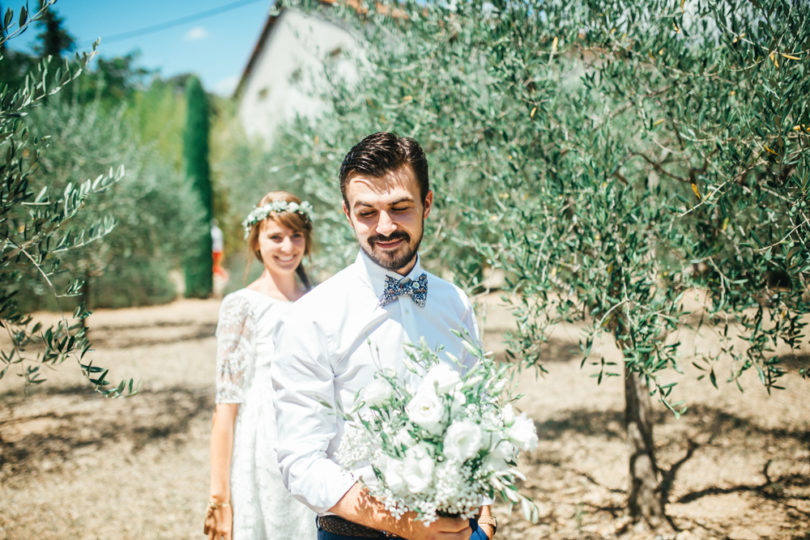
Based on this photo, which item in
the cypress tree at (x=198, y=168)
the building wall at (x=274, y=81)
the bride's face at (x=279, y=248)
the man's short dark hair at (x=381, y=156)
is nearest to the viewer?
the man's short dark hair at (x=381, y=156)

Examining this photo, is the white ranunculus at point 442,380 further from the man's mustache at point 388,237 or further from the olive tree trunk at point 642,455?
the olive tree trunk at point 642,455

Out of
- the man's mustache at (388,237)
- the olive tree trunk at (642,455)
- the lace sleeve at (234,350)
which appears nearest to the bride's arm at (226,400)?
the lace sleeve at (234,350)

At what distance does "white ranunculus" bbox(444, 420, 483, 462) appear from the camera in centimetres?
161

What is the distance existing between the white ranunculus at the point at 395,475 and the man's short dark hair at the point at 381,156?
1.09 m

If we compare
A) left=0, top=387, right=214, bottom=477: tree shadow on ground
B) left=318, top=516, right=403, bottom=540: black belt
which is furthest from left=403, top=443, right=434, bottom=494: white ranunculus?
left=0, top=387, right=214, bottom=477: tree shadow on ground

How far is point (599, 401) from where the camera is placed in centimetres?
916

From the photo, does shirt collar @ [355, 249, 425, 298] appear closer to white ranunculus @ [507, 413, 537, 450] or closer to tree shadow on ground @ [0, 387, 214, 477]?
white ranunculus @ [507, 413, 537, 450]

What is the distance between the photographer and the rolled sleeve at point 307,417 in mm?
1838

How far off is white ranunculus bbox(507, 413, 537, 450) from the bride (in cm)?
172

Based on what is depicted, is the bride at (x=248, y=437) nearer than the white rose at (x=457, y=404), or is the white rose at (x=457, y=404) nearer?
the white rose at (x=457, y=404)

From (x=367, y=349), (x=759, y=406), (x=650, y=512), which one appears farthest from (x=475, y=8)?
(x=759, y=406)

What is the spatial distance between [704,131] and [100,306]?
23.3 metres

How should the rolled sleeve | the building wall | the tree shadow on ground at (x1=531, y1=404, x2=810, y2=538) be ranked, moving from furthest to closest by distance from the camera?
the building wall → the tree shadow on ground at (x1=531, y1=404, x2=810, y2=538) → the rolled sleeve

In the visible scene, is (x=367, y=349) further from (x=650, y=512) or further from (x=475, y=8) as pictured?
(x=650, y=512)
